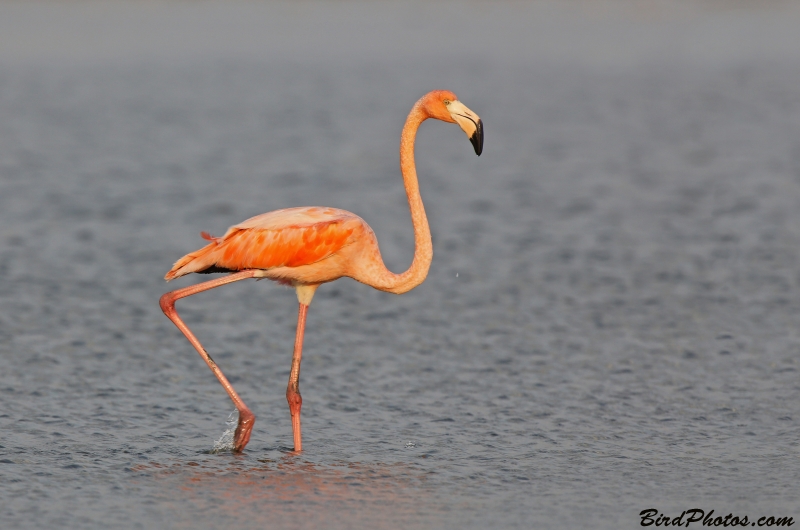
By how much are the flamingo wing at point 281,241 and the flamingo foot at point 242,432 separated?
41.1 inches

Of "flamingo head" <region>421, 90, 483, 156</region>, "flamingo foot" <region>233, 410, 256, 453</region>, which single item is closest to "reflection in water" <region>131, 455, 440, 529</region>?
"flamingo foot" <region>233, 410, 256, 453</region>

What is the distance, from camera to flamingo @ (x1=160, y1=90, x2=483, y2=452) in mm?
8094

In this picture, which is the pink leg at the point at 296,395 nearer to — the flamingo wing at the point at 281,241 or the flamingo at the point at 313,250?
the flamingo at the point at 313,250

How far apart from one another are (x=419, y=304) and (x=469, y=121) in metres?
4.50

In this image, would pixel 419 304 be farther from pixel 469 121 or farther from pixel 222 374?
pixel 469 121

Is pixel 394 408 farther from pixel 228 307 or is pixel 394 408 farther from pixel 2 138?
pixel 2 138

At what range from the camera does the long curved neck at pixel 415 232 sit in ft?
26.6

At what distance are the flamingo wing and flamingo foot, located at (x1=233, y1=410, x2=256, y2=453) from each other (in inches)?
Result: 41.1

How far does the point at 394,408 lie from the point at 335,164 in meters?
10.2

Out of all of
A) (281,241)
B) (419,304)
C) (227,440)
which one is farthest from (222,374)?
(419,304)

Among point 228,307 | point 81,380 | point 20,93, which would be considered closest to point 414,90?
point 20,93

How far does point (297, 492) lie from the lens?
285 inches

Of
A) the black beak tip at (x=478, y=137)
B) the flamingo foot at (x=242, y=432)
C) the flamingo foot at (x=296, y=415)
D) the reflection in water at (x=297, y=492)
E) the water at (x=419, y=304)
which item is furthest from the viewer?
the flamingo foot at (x=296, y=415)

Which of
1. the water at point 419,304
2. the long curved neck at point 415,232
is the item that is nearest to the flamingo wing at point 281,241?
the long curved neck at point 415,232
